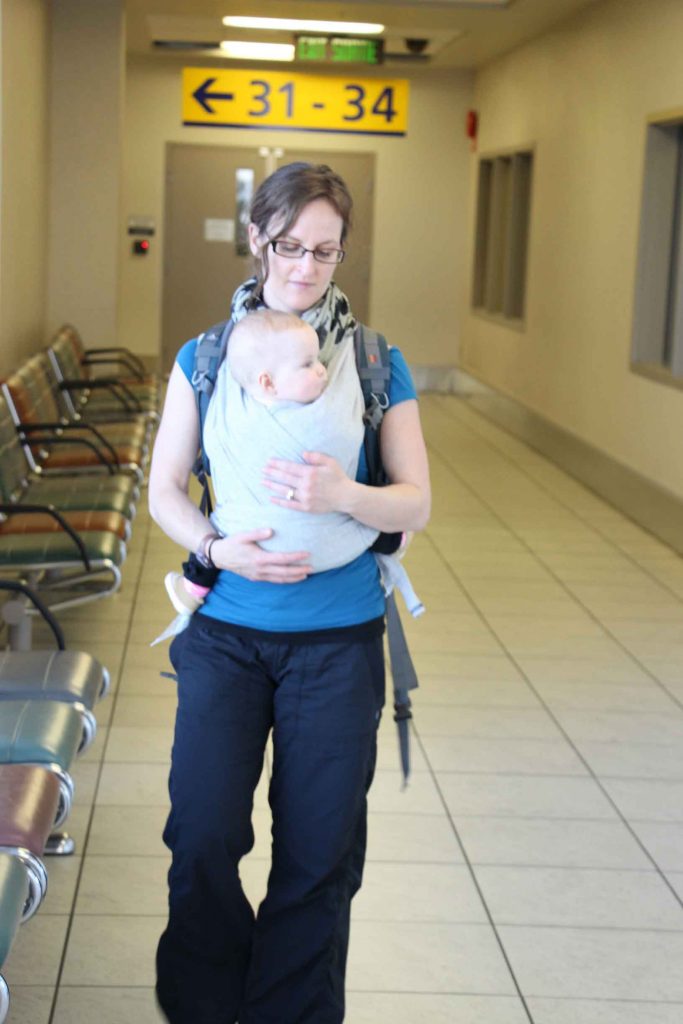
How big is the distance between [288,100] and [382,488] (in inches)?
363

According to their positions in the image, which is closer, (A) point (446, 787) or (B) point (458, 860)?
(B) point (458, 860)

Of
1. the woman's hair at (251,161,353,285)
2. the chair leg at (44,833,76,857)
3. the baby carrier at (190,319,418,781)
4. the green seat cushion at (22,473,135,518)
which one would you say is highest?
the woman's hair at (251,161,353,285)

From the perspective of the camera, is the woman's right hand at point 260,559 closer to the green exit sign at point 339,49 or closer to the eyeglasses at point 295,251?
the eyeglasses at point 295,251

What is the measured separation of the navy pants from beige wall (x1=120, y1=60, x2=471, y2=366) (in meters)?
12.3

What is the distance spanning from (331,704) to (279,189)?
2.55 ft

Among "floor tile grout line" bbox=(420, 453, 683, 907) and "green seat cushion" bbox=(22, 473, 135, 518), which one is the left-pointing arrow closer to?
"floor tile grout line" bbox=(420, 453, 683, 907)

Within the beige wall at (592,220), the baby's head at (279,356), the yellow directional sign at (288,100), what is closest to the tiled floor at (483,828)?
the baby's head at (279,356)

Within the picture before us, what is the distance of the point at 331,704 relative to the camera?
2199 mm

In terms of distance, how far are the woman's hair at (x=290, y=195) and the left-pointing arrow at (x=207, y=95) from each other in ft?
30.0

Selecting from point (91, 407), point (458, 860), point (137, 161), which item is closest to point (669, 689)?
point (458, 860)

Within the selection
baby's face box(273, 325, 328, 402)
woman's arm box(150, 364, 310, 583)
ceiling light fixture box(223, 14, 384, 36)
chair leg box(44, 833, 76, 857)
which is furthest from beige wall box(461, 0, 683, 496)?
baby's face box(273, 325, 328, 402)

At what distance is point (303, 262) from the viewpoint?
214 cm

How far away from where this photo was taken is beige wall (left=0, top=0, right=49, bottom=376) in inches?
278

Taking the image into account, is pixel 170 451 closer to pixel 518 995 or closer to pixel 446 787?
pixel 518 995
